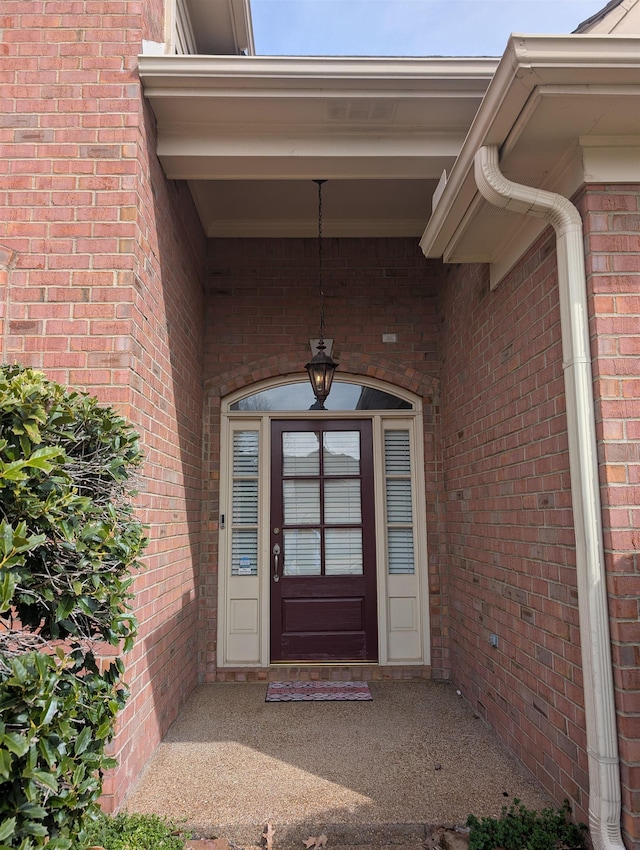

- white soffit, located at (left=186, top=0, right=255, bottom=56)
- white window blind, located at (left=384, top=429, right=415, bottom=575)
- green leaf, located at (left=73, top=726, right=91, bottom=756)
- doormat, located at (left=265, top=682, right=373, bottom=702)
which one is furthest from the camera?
white window blind, located at (left=384, top=429, right=415, bottom=575)

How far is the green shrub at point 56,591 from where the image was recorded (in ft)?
4.56

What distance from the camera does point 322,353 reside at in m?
4.09

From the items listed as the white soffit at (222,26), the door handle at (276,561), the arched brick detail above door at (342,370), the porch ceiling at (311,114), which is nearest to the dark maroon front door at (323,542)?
the door handle at (276,561)

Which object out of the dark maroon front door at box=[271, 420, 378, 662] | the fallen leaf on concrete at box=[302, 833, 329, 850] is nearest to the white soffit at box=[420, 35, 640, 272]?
the dark maroon front door at box=[271, 420, 378, 662]

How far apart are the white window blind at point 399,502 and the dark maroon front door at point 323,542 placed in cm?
14

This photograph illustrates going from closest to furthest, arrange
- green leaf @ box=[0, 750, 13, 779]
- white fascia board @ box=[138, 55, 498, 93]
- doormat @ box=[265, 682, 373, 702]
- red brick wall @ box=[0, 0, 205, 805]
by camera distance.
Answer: green leaf @ box=[0, 750, 13, 779] → red brick wall @ box=[0, 0, 205, 805] → white fascia board @ box=[138, 55, 498, 93] → doormat @ box=[265, 682, 373, 702]

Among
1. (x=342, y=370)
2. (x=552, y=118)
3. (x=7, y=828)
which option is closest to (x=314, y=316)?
(x=342, y=370)

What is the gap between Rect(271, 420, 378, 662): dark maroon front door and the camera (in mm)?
4391

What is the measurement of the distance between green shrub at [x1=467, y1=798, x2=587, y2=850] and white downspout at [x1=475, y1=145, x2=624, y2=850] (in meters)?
0.12

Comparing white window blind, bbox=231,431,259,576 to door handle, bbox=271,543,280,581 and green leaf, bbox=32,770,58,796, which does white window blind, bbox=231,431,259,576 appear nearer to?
door handle, bbox=271,543,280,581

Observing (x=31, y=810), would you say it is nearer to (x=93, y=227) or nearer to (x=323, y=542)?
(x=93, y=227)

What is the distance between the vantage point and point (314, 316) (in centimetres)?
466

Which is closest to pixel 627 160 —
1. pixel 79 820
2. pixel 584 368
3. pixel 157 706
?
pixel 584 368

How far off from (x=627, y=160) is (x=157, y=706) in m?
3.45
